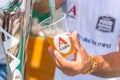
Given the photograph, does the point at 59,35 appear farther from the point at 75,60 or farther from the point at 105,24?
the point at 105,24

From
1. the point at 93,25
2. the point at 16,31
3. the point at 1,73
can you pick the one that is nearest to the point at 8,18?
the point at 16,31

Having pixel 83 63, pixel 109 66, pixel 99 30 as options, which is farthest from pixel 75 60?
pixel 99 30

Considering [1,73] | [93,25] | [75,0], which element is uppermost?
[75,0]

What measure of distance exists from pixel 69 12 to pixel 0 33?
74cm

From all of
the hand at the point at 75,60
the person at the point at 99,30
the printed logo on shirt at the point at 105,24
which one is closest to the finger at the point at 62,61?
the hand at the point at 75,60

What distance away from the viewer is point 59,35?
84 centimetres

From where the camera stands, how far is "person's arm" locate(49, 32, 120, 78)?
0.91m

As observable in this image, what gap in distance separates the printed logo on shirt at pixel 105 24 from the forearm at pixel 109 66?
0.14m

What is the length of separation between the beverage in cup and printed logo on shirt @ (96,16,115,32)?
397 mm

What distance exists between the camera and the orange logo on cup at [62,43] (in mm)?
839

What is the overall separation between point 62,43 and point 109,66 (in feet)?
1.07

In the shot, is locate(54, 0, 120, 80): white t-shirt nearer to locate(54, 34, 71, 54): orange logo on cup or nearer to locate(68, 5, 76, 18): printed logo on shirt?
locate(68, 5, 76, 18): printed logo on shirt

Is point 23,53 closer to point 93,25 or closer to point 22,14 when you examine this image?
point 22,14

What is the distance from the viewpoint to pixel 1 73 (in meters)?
1.08
